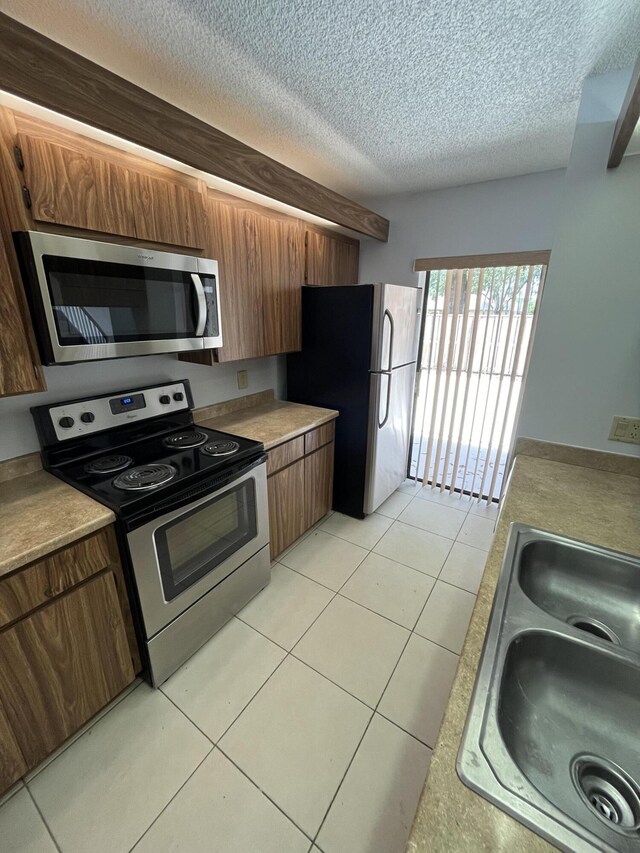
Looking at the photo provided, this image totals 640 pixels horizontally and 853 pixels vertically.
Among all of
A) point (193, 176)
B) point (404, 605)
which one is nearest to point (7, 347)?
point (193, 176)

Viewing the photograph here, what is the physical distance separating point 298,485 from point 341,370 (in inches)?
33.5

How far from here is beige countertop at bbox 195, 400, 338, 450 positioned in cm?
201

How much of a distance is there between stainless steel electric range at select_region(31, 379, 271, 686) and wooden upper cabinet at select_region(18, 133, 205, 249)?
2.49 ft

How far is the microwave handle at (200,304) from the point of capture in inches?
62.1

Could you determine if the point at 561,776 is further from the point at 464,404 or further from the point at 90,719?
the point at 464,404

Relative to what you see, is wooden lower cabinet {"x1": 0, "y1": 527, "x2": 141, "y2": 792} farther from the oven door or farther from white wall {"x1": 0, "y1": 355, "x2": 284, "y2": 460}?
white wall {"x1": 0, "y1": 355, "x2": 284, "y2": 460}

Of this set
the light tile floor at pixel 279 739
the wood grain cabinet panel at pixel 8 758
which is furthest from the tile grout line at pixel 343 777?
the wood grain cabinet panel at pixel 8 758

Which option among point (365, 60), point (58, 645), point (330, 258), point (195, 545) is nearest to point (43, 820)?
point (58, 645)

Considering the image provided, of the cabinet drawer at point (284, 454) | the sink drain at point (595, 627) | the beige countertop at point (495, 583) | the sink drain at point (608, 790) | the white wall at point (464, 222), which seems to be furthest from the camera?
the white wall at point (464, 222)

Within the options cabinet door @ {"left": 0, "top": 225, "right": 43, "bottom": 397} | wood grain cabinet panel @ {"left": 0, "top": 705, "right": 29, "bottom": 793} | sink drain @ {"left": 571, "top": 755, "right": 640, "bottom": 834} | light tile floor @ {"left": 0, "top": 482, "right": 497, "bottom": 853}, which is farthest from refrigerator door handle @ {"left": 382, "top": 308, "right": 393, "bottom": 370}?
wood grain cabinet panel @ {"left": 0, "top": 705, "right": 29, "bottom": 793}

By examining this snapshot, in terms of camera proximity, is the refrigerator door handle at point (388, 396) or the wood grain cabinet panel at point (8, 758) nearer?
the wood grain cabinet panel at point (8, 758)

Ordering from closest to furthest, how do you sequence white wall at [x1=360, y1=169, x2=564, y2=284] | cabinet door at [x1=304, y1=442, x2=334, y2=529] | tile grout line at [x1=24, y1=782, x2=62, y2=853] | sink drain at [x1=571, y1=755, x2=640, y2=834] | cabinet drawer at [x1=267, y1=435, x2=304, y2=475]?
sink drain at [x1=571, y1=755, x2=640, y2=834]
tile grout line at [x1=24, y1=782, x2=62, y2=853]
cabinet drawer at [x1=267, y1=435, x2=304, y2=475]
white wall at [x1=360, y1=169, x2=564, y2=284]
cabinet door at [x1=304, y1=442, x2=334, y2=529]

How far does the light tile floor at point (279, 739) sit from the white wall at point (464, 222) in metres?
2.23

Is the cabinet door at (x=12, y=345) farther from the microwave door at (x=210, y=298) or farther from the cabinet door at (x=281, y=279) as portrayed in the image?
the cabinet door at (x=281, y=279)
